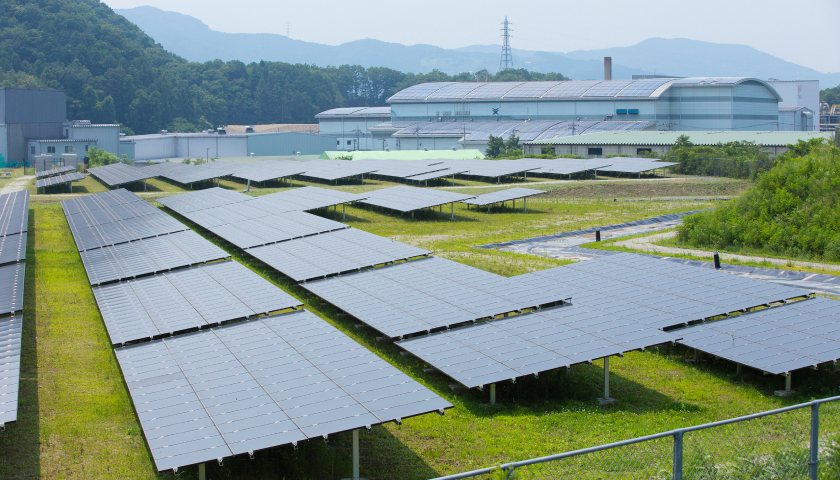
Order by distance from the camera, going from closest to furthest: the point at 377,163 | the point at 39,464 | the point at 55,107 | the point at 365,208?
the point at 39,464 → the point at 365,208 → the point at 377,163 → the point at 55,107

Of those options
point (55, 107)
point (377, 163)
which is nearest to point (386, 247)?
point (377, 163)

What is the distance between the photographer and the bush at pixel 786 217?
3462 cm

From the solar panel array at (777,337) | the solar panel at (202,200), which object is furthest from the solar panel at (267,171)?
the solar panel array at (777,337)

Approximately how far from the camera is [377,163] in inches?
2945

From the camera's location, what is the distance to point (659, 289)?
882 inches

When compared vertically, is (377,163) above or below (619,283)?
above

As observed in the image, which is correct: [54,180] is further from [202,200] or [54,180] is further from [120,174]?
[202,200]

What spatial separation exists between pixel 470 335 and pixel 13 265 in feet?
53.5

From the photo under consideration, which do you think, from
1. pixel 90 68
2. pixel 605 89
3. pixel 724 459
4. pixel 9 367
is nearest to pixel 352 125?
pixel 605 89

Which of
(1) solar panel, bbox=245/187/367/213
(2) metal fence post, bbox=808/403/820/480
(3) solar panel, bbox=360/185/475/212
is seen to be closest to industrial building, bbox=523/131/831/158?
(3) solar panel, bbox=360/185/475/212

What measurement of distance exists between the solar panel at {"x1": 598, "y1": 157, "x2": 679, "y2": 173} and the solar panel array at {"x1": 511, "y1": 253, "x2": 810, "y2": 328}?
4282 cm

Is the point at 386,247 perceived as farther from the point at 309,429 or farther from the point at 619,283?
the point at 309,429

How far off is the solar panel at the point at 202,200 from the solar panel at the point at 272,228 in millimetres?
7740

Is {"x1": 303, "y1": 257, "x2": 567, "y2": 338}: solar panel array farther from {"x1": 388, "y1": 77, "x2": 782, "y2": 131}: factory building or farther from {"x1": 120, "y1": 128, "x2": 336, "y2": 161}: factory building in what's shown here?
{"x1": 388, "y1": 77, "x2": 782, "y2": 131}: factory building
